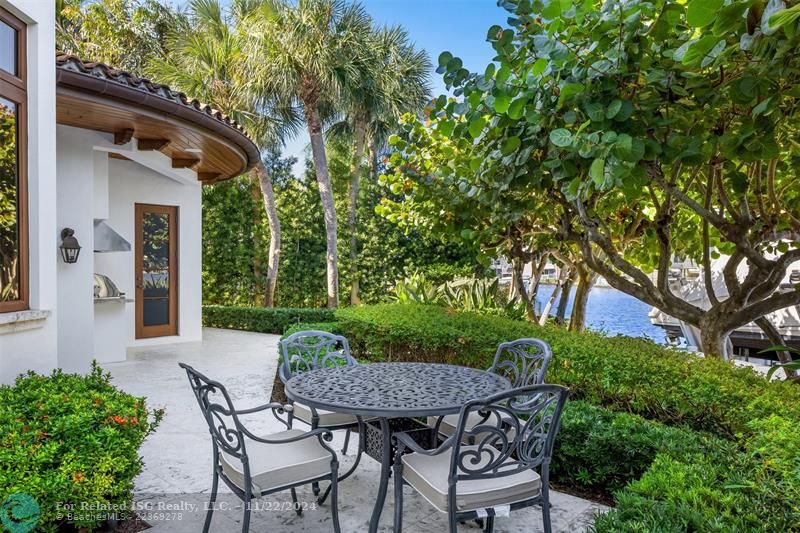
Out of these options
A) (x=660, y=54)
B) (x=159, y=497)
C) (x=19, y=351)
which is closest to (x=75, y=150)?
(x=19, y=351)

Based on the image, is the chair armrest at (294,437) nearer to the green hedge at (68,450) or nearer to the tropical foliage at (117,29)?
the green hedge at (68,450)

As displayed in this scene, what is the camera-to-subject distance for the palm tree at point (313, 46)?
10750 millimetres

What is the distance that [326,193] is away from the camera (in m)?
12.3

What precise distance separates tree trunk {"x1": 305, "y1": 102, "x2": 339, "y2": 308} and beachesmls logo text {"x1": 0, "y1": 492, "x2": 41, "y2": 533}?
10.3 m

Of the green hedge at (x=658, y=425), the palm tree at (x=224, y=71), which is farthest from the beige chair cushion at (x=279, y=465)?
the palm tree at (x=224, y=71)

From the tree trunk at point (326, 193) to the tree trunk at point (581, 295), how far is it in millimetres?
6663

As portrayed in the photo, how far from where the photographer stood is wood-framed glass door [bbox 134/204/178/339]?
8703mm

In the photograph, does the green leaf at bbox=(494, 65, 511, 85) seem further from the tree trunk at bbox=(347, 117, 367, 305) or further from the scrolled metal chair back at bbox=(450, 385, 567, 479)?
the tree trunk at bbox=(347, 117, 367, 305)

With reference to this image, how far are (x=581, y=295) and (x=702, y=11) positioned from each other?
5.63m

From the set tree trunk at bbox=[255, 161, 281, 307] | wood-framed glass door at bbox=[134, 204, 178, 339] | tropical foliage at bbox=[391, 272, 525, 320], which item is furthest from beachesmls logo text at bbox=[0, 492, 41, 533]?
tree trunk at bbox=[255, 161, 281, 307]

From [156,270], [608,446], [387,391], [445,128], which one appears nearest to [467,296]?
[156,270]

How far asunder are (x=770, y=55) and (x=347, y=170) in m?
13.7

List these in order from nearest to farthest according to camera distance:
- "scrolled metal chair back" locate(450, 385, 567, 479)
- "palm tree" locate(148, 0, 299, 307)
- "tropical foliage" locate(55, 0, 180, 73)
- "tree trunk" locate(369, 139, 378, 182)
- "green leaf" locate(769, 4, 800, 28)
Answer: "green leaf" locate(769, 4, 800, 28) < "scrolled metal chair back" locate(450, 385, 567, 479) < "palm tree" locate(148, 0, 299, 307) < "tropical foliage" locate(55, 0, 180, 73) < "tree trunk" locate(369, 139, 378, 182)

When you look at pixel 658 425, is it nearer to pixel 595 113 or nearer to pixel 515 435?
pixel 515 435
